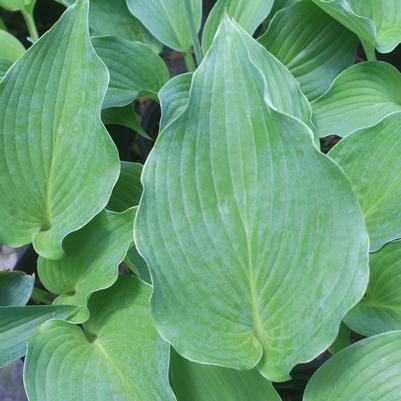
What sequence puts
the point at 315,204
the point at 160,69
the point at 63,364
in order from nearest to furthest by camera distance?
the point at 315,204 < the point at 63,364 < the point at 160,69

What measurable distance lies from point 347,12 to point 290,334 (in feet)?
1.61

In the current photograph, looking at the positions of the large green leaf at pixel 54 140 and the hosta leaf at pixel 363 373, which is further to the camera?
the large green leaf at pixel 54 140

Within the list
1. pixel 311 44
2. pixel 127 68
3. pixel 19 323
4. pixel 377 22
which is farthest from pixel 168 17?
pixel 19 323

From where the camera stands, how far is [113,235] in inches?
31.4

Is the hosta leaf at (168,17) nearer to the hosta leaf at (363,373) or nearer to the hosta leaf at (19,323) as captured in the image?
the hosta leaf at (19,323)

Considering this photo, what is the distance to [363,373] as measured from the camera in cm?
65

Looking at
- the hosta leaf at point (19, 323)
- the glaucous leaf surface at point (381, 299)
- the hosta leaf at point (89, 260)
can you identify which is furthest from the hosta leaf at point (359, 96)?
the hosta leaf at point (19, 323)

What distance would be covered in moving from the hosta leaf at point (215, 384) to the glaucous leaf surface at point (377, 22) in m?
0.55

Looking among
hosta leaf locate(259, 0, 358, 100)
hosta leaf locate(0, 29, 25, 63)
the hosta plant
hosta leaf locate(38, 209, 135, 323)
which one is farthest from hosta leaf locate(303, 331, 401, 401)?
hosta leaf locate(0, 29, 25, 63)

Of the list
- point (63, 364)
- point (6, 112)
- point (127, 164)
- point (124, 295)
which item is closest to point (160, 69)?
point (127, 164)

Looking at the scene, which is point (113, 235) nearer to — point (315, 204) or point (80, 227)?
point (80, 227)

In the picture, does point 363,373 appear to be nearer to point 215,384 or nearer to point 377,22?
point 215,384

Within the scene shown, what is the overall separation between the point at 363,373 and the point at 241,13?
2.10ft

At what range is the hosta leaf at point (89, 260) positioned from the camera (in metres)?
0.77
